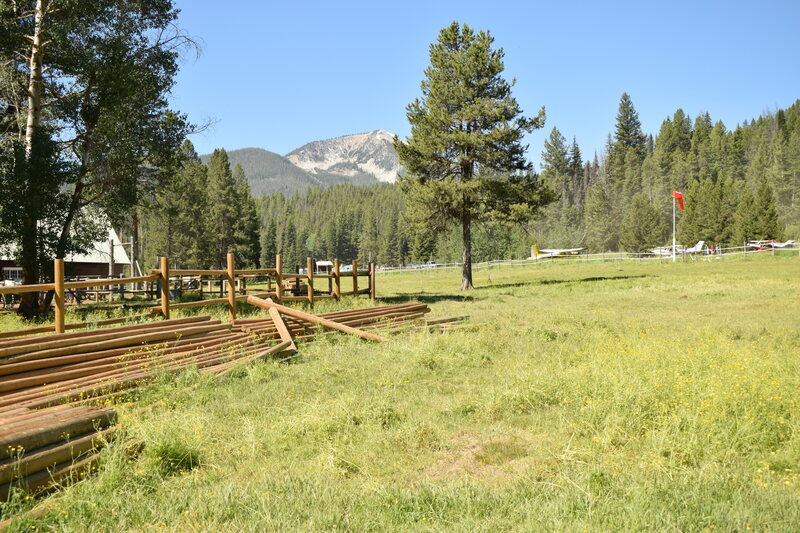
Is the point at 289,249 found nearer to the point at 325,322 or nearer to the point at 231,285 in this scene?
the point at 231,285

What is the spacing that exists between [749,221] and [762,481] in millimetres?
78886

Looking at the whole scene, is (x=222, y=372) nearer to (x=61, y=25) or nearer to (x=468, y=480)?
(x=468, y=480)

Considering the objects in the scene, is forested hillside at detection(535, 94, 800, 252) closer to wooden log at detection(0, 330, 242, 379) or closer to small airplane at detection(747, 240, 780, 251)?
small airplane at detection(747, 240, 780, 251)

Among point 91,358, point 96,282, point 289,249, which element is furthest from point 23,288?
point 289,249

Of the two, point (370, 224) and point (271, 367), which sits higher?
→ point (370, 224)

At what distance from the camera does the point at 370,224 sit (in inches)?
5374

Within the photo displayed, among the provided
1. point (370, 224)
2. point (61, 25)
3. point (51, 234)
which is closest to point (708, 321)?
point (51, 234)

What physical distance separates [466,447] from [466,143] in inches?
1072

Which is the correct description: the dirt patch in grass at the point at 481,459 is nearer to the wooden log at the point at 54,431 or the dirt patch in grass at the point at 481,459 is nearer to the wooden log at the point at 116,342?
the wooden log at the point at 54,431

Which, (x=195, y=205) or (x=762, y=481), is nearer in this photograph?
(x=762, y=481)

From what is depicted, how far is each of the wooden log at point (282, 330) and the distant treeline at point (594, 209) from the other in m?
13.3

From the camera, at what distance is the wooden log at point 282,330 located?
10.7 metres

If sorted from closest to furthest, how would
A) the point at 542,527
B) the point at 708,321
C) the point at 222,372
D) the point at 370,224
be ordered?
the point at 542,527 → the point at 222,372 → the point at 708,321 → the point at 370,224

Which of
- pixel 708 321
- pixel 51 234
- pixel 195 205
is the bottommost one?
pixel 708 321
